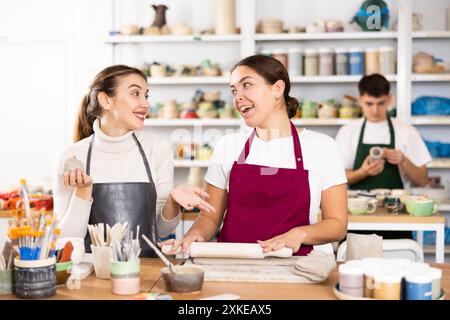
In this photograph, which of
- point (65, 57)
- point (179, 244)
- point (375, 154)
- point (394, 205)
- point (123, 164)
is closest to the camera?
point (179, 244)

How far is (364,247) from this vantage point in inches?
78.5

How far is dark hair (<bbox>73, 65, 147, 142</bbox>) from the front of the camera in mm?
2559

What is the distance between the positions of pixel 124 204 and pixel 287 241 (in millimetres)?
716

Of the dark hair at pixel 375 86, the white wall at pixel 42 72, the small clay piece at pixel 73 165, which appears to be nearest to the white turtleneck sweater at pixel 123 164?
the small clay piece at pixel 73 165

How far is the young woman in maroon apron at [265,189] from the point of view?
237cm

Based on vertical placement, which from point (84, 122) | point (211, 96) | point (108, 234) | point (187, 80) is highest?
point (187, 80)

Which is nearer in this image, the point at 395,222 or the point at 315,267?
the point at 315,267

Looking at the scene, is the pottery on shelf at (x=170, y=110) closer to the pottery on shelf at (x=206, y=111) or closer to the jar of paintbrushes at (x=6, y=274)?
the pottery on shelf at (x=206, y=111)

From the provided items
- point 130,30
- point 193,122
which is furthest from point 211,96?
point 130,30

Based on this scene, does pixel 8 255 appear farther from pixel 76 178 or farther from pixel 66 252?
pixel 76 178

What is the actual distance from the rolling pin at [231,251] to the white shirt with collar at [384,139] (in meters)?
2.42

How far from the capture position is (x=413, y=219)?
3529 millimetres

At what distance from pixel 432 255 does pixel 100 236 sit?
373 cm
